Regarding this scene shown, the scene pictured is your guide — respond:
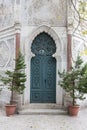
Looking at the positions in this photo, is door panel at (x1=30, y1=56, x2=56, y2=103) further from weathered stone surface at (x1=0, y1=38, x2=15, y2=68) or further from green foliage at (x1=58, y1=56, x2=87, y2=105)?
green foliage at (x1=58, y1=56, x2=87, y2=105)

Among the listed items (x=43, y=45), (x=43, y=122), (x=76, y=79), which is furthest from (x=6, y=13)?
(x=43, y=122)

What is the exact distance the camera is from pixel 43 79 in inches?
446

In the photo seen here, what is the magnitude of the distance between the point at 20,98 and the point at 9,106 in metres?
0.79

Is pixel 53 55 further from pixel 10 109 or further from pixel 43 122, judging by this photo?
pixel 43 122

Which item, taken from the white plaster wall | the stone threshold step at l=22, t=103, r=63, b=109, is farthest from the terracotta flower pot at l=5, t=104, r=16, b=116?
the white plaster wall

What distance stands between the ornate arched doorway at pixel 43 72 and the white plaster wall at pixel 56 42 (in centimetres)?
22

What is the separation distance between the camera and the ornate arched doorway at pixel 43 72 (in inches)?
445

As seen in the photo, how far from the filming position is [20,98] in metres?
10.7

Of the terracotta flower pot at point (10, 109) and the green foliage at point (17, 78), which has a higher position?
the green foliage at point (17, 78)

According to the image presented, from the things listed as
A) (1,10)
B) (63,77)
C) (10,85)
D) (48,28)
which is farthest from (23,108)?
(1,10)

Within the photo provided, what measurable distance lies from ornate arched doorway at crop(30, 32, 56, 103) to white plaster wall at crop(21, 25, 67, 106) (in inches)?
8.6

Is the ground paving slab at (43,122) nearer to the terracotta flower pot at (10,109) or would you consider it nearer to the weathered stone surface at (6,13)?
the terracotta flower pot at (10,109)

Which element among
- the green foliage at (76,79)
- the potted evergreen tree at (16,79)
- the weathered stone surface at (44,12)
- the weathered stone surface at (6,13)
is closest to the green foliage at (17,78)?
the potted evergreen tree at (16,79)

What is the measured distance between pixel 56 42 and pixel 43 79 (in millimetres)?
1691
